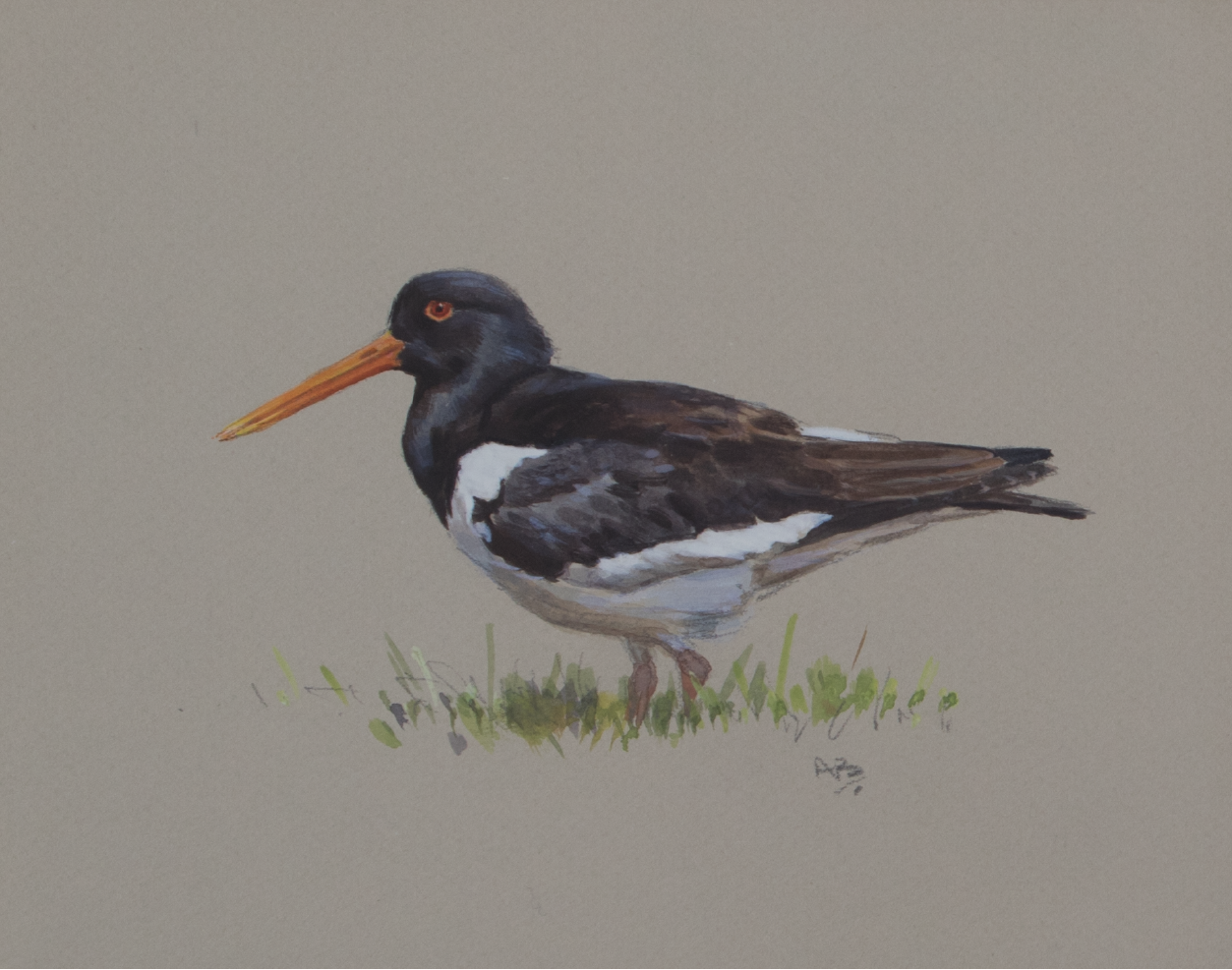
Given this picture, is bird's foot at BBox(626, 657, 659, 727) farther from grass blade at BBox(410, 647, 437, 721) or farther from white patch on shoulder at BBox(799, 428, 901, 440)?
white patch on shoulder at BBox(799, 428, 901, 440)

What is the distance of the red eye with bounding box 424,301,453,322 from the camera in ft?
7.25

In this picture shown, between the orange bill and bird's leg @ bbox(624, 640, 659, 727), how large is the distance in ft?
2.88

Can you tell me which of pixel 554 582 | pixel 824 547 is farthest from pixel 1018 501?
pixel 554 582

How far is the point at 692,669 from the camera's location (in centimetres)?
214

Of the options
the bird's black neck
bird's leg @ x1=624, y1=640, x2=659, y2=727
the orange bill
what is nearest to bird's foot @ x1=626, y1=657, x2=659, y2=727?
bird's leg @ x1=624, y1=640, x2=659, y2=727

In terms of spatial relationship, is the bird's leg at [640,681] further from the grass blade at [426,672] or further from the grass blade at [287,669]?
the grass blade at [287,669]

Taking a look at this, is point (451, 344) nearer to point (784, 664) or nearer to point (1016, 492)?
point (784, 664)

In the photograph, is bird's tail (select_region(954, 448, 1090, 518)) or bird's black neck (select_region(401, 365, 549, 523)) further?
bird's black neck (select_region(401, 365, 549, 523))

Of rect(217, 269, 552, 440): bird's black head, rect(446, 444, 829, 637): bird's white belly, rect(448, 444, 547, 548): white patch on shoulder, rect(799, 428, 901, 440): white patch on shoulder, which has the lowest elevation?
rect(446, 444, 829, 637): bird's white belly

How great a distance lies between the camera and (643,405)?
6.75ft
